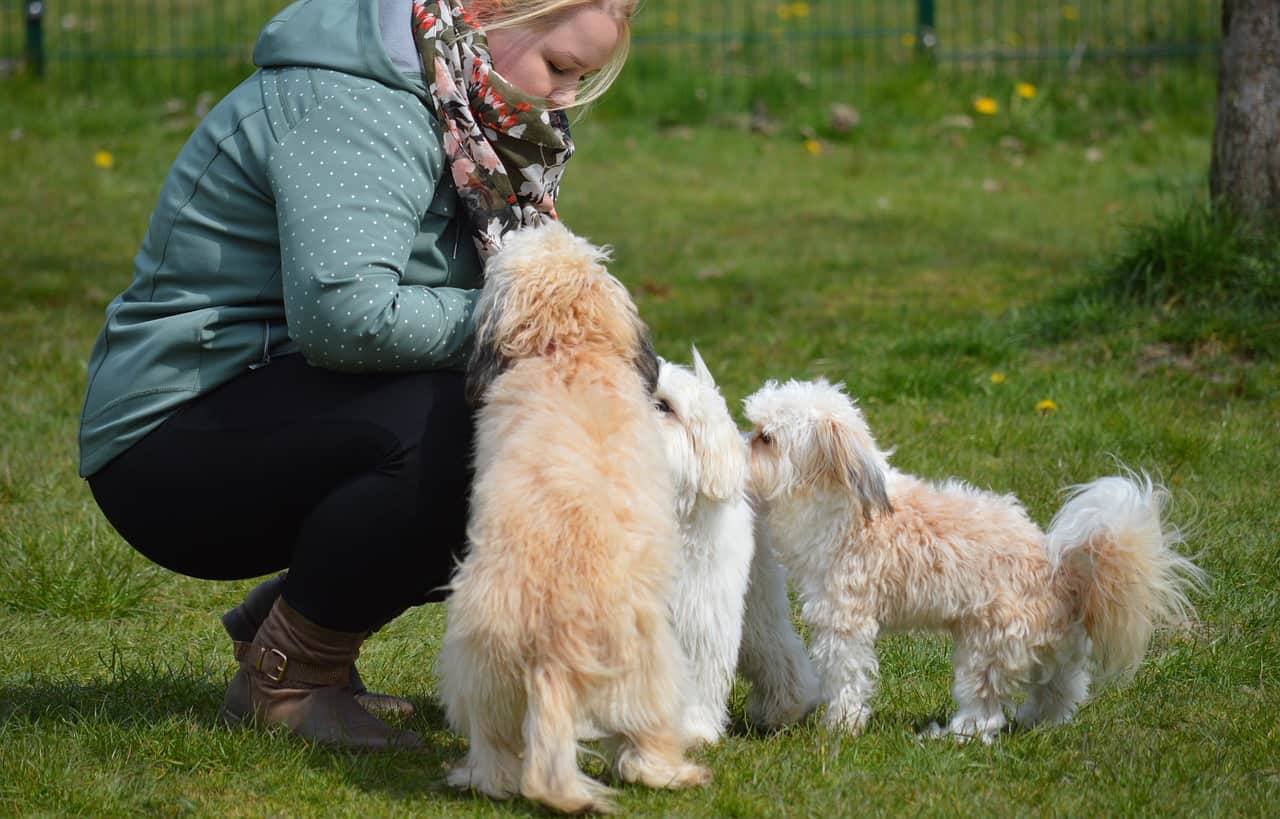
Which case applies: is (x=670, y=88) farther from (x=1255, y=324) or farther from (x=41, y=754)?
(x=41, y=754)

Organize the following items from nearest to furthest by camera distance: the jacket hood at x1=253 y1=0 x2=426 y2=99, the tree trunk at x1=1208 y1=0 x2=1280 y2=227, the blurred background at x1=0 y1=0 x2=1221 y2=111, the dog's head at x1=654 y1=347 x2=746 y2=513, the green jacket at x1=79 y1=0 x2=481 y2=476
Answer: the green jacket at x1=79 y1=0 x2=481 y2=476
the jacket hood at x1=253 y1=0 x2=426 y2=99
the dog's head at x1=654 y1=347 x2=746 y2=513
the tree trunk at x1=1208 y1=0 x2=1280 y2=227
the blurred background at x1=0 y1=0 x2=1221 y2=111

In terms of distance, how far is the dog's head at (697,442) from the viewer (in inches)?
125

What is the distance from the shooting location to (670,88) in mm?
10766

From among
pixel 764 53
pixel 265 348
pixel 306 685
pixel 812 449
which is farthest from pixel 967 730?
pixel 764 53

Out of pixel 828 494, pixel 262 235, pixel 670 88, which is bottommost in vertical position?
pixel 670 88

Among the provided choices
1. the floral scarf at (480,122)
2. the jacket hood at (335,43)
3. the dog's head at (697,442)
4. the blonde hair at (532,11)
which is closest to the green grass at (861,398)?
the dog's head at (697,442)

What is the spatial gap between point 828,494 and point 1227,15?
11.8ft

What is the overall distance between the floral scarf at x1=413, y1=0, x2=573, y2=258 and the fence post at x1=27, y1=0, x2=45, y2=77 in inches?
361

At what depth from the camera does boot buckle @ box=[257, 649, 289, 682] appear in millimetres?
3025

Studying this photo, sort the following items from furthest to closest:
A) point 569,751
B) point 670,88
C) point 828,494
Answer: point 670,88 < point 828,494 < point 569,751

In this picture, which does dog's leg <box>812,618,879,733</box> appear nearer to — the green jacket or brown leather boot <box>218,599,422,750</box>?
brown leather boot <box>218,599,422,750</box>

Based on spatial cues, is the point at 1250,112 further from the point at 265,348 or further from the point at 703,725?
the point at 265,348

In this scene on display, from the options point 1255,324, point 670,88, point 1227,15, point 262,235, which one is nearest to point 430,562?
point 262,235

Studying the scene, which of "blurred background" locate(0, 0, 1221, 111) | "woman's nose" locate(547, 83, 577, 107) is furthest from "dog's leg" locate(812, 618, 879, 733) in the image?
"blurred background" locate(0, 0, 1221, 111)
